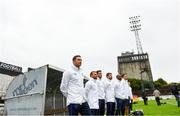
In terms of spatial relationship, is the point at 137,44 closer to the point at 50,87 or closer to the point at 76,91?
the point at 50,87

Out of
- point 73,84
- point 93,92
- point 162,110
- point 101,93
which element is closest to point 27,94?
point 101,93

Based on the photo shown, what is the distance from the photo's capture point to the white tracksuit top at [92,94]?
942 cm

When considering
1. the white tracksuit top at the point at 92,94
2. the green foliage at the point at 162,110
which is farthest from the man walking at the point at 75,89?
the green foliage at the point at 162,110

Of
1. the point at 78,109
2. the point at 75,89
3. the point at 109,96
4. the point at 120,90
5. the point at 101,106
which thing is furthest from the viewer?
the point at 120,90

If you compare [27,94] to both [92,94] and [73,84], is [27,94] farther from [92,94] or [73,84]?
[73,84]

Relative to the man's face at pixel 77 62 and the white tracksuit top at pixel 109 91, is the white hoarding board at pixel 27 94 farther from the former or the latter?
the man's face at pixel 77 62

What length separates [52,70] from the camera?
11898mm

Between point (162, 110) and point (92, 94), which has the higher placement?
point (92, 94)

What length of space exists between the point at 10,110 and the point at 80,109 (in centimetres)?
711

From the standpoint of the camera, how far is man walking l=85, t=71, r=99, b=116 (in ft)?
30.8

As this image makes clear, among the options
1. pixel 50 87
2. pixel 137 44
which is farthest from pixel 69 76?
pixel 137 44

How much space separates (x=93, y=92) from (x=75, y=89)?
2.57 metres

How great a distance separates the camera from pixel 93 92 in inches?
375

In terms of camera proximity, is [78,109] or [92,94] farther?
[92,94]
